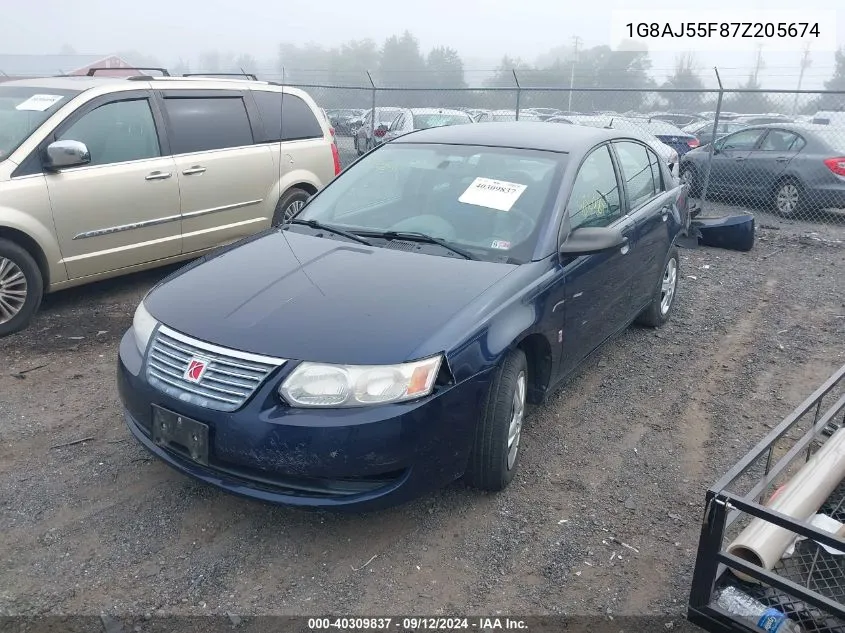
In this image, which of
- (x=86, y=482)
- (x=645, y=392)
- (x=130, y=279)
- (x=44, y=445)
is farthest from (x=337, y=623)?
(x=130, y=279)

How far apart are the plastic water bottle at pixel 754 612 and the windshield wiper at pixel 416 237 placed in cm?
188

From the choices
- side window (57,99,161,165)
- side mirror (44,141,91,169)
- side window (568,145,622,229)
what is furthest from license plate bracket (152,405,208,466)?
side window (57,99,161,165)

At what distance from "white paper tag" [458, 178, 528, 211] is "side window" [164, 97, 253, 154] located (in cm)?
325

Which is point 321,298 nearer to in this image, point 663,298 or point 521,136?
point 521,136

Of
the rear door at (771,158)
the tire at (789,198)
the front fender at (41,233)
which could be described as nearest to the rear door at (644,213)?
the front fender at (41,233)

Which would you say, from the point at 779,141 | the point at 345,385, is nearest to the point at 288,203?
the point at 345,385

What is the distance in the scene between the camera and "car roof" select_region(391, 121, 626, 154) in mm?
4184

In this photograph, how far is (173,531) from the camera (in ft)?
9.87

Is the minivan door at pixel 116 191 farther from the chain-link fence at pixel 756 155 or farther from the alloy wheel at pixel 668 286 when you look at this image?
the alloy wheel at pixel 668 286

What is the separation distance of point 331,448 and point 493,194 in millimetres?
1829

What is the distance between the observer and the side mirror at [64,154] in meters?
5.03

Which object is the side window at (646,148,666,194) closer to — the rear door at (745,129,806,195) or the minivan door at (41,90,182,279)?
the minivan door at (41,90,182,279)

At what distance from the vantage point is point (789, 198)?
10.8 m

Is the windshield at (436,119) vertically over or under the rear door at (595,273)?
under
